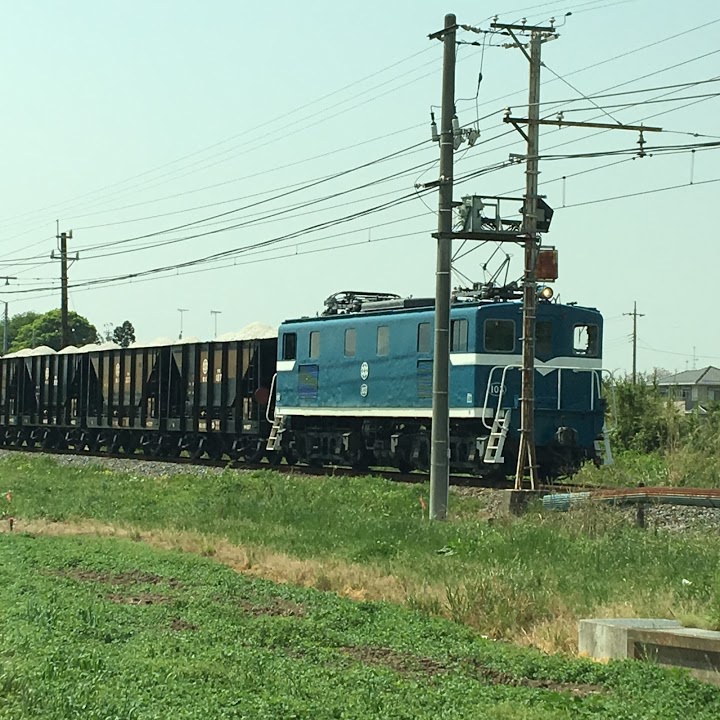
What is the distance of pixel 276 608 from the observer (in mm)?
12320

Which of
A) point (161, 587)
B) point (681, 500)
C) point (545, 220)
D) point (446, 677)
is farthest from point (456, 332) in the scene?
point (446, 677)

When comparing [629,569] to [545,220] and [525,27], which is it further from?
[525,27]

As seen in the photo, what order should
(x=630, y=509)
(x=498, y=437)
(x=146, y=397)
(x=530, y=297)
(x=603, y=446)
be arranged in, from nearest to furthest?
(x=630, y=509) → (x=530, y=297) → (x=498, y=437) → (x=603, y=446) → (x=146, y=397)

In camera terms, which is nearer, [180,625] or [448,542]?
[180,625]

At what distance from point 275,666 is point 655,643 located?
9.20 ft

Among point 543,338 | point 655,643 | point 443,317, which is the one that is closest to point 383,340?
point 543,338

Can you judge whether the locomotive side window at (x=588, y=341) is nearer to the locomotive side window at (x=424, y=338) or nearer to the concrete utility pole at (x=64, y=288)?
the locomotive side window at (x=424, y=338)

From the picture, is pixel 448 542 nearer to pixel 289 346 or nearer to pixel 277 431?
pixel 289 346

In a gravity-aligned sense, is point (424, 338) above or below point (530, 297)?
below

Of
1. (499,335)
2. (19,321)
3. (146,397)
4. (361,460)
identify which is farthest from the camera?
(19,321)

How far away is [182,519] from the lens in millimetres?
21016

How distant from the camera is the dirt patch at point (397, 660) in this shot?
950cm

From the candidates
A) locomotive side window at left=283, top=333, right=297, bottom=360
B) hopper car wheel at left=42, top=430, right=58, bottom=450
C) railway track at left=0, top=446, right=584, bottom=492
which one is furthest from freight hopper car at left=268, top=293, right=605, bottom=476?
hopper car wheel at left=42, top=430, right=58, bottom=450

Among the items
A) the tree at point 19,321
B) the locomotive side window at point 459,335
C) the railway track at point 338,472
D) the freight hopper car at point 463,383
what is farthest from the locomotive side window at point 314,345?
the tree at point 19,321
